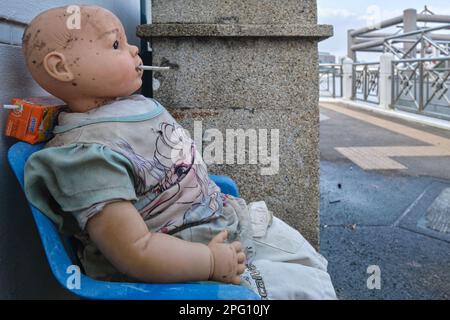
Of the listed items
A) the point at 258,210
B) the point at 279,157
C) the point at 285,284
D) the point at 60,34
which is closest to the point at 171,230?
the point at 285,284

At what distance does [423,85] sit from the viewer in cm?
857

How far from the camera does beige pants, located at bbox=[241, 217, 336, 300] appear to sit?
4.46ft

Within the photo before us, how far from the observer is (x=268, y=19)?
2406 millimetres

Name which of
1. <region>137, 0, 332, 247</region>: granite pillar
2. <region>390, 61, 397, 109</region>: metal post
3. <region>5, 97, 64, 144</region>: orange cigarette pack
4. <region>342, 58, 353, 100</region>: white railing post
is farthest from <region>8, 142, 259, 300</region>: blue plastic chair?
<region>342, 58, 353, 100</region>: white railing post

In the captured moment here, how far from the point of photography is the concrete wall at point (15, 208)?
139 centimetres

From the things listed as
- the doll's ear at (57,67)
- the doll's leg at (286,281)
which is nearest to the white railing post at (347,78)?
the doll's leg at (286,281)

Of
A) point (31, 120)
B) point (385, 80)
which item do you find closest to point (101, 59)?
point (31, 120)

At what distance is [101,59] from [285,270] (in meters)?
0.87

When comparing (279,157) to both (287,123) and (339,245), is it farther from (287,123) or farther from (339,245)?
(339,245)

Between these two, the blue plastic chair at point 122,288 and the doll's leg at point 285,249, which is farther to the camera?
the doll's leg at point 285,249

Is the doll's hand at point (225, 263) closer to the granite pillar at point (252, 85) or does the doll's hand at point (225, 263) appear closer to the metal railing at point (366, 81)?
the granite pillar at point (252, 85)

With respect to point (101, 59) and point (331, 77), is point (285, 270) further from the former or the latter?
point (331, 77)

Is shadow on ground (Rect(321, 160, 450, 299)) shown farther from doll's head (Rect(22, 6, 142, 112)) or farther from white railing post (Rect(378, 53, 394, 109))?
white railing post (Rect(378, 53, 394, 109))

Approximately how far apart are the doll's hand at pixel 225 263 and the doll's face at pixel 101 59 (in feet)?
1.87
